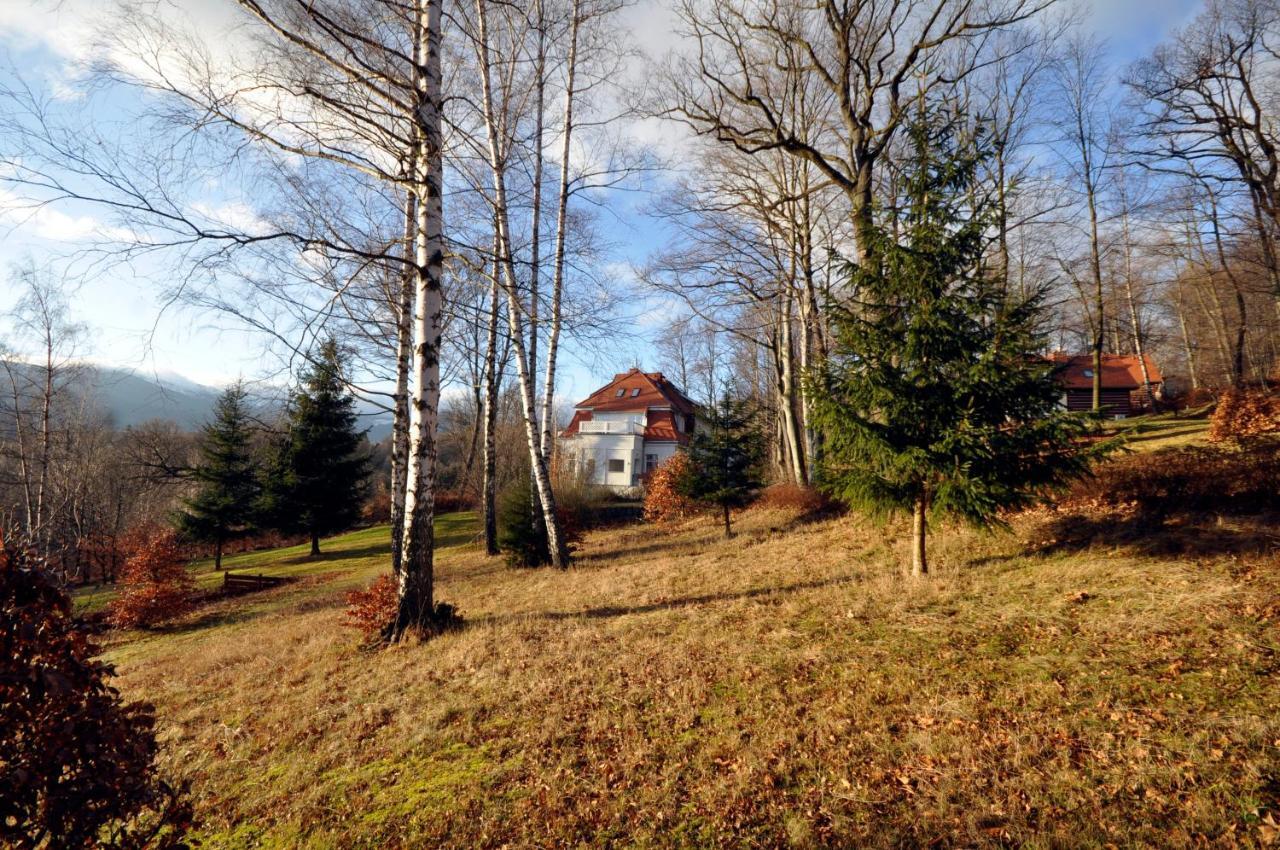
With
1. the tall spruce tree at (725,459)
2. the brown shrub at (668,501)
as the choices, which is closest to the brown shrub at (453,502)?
the brown shrub at (668,501)

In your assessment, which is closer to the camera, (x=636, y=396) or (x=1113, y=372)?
(x=1113, y=372)

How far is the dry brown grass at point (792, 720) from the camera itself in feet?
9.49

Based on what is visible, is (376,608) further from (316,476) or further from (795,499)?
(316,476)

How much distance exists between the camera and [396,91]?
655 cm

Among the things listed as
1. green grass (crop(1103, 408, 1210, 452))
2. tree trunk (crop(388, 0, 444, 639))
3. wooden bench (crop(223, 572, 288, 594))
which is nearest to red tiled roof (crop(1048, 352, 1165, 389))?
green grass (crop(1103, 408, 1210, 452))

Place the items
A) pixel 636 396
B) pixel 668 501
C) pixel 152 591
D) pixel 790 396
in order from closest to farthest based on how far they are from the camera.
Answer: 1. pixel 152 591
2. pixel 790 396
3. pixel 668 501
4. pixel 636 396

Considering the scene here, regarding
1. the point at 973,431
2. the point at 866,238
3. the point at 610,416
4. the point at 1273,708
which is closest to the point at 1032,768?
the point at 1273,708

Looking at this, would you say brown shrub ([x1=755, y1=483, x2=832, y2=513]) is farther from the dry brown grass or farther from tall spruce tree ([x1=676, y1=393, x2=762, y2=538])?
the dry brown grass

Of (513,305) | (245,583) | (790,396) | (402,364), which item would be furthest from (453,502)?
(513,305)

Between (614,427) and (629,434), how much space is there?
1054 millimetres

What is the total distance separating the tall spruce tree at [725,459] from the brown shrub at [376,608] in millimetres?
8344

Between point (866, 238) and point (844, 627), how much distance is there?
5.62 m

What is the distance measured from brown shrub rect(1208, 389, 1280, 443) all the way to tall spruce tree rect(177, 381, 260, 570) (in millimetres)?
31442

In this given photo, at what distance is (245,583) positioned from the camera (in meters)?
16.4
